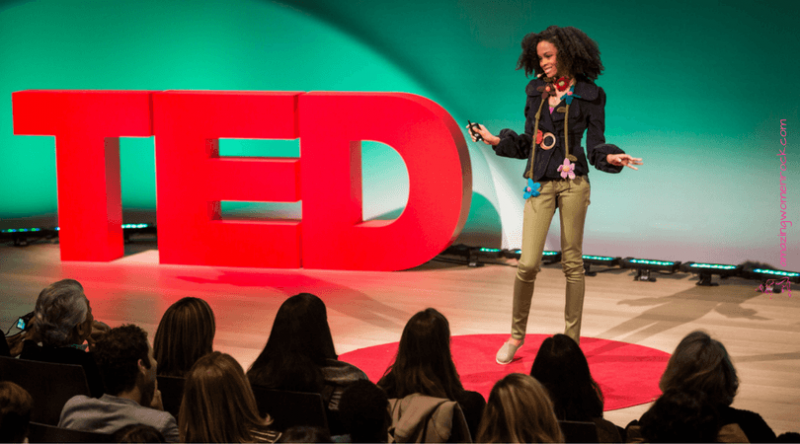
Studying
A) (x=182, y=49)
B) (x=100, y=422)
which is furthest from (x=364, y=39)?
(x=100, y=422)

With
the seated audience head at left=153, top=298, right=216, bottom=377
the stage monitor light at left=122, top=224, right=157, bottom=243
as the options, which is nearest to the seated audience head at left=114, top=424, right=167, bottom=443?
the seated audience head at left=153, top=298, right=216, bottom=377

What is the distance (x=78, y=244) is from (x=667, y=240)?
5029 mm

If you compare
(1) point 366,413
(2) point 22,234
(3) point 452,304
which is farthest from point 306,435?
(2) point 22,234

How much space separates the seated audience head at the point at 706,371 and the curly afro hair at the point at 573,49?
6.42 feet

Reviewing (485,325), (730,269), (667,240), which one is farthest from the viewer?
(667,240)

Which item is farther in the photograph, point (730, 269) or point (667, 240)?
point (667, 240)

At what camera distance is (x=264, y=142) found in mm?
7957

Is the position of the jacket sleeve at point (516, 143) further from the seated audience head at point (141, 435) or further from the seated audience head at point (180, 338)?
the seated audience head at point (141, 435)

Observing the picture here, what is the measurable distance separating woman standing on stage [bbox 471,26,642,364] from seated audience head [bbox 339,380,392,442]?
212 centimetres

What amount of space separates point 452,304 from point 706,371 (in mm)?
3283

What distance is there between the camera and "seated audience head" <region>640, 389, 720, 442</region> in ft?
6.29

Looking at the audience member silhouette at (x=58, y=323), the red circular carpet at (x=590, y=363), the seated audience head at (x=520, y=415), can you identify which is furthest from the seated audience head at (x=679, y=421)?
the audience member silhouette at (x=58, y=323)

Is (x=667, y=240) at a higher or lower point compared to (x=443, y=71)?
lower

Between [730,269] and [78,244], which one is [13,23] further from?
[730,269]
